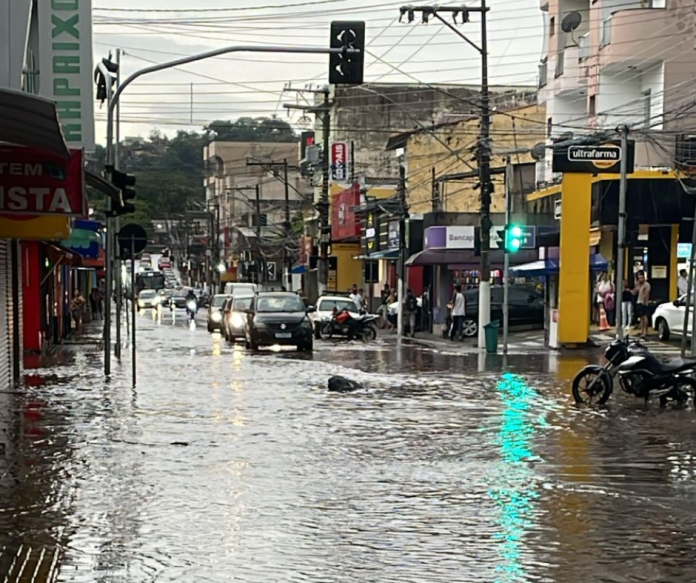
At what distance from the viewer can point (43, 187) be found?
15.5m

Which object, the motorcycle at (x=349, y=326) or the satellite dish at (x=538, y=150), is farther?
the motorcycle at (x=349, y=326)

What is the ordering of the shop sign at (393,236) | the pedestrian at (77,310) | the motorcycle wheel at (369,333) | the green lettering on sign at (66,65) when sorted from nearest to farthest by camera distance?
the green lettering on sign at (66,65) < the motorcycle wheel at (369,333) < the pedestrian at (77,310) < the shop sign at (393,236)

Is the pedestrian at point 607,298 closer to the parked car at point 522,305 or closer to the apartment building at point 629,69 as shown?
the parked car at point 522,305

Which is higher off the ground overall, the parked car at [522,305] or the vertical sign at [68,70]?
the vertical sign at [68,70]

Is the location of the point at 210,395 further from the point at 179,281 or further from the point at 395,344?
the point at 179,281

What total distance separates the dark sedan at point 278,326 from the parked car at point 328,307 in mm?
7667

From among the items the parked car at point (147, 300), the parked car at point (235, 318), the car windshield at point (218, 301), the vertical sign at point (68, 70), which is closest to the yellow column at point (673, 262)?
the parked car at point (235, 318)

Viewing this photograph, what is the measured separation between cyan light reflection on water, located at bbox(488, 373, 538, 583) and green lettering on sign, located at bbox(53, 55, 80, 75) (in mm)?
8908

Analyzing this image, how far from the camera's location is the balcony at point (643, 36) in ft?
122

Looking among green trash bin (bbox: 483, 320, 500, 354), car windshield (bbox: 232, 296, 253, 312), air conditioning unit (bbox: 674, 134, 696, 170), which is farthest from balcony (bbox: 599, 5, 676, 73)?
car windshield (bbox: 232, 296, 253, 312)

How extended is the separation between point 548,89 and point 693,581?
40759 millimetres

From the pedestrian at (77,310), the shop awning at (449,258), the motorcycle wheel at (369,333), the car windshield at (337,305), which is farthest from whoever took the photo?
the pedestrian at (77,310)

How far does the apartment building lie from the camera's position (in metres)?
37.2

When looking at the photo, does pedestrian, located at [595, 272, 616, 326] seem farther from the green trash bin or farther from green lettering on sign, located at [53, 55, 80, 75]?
green lettering on sign, located at [53, 55, 80, 75]
